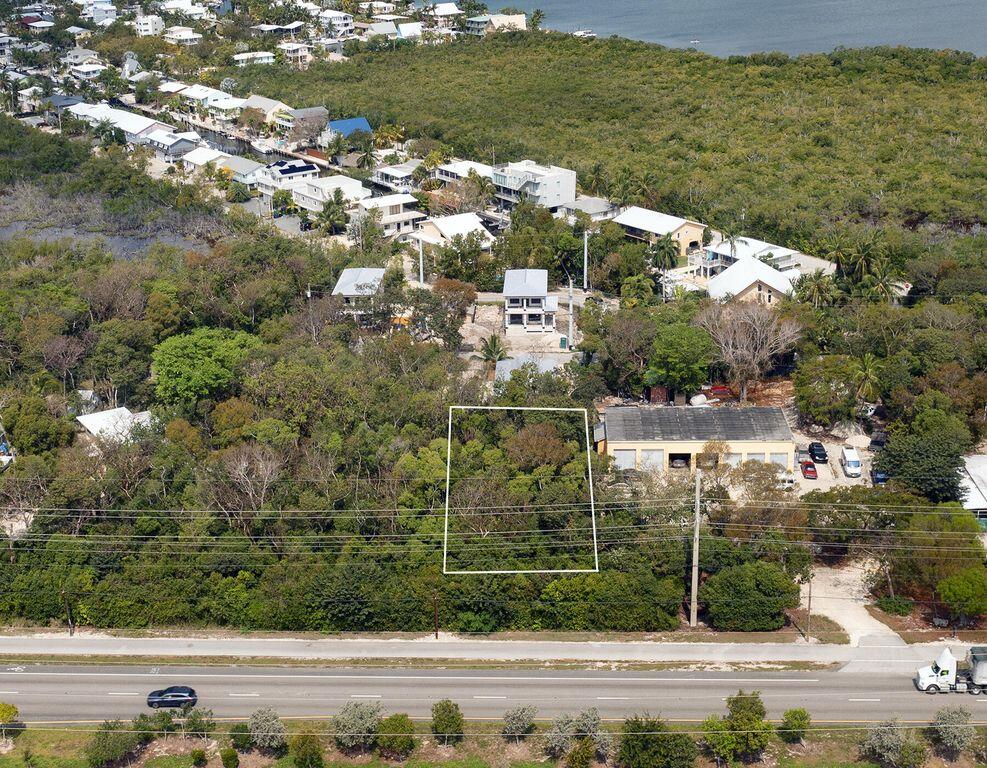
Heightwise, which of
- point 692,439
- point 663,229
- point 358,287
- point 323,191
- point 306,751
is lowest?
point 306,751

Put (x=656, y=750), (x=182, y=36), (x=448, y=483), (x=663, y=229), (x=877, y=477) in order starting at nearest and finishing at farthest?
(x=656, y=750), (x=448, y=483), (x=877, y=477), (x=663, y=229), (x=182, y=36)

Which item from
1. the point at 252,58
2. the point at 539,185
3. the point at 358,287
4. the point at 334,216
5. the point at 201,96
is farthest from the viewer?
the point at 252,58

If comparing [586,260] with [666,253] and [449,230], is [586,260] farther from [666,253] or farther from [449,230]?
[449,230]

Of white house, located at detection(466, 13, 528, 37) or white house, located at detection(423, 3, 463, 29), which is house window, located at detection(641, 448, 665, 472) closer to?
white house, located at detection(466, 13, 528, 37)

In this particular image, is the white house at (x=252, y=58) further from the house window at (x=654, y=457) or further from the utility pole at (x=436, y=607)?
the utility pole at (x=436, y=607)

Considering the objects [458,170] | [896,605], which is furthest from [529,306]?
[896,605]

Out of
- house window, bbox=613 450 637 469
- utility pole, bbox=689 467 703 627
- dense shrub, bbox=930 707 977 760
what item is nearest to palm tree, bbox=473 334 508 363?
house window, bbox=613 450 637 469
